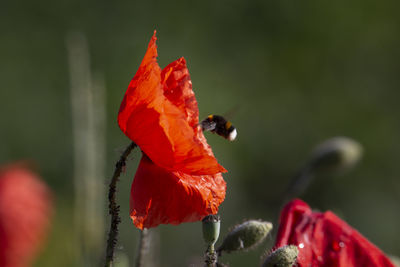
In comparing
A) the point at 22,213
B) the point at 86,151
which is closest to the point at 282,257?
the point at 86,151

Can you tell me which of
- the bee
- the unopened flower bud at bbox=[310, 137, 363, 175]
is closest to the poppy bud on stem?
the bee

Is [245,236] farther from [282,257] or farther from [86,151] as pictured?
[86,151]

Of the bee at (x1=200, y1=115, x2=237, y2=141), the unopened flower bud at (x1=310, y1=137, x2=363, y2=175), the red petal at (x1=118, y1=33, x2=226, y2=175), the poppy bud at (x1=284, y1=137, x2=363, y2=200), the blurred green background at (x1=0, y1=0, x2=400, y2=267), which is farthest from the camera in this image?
the blurred green background at (x1=0, y1=0, x2=400, y2=267)

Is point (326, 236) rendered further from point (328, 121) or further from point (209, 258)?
point (328, 121)

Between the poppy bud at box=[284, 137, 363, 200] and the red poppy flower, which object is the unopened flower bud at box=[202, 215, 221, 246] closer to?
the red poppy flower

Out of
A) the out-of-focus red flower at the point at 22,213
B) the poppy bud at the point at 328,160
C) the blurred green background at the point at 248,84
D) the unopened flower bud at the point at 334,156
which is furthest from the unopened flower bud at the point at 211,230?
the blurred green background at the point at 248,84

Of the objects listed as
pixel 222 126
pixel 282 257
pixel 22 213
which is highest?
pixel 222 126

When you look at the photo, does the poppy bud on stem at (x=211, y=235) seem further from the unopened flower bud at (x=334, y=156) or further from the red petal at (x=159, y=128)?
the unopened flower bud at (x=334, y=156)
